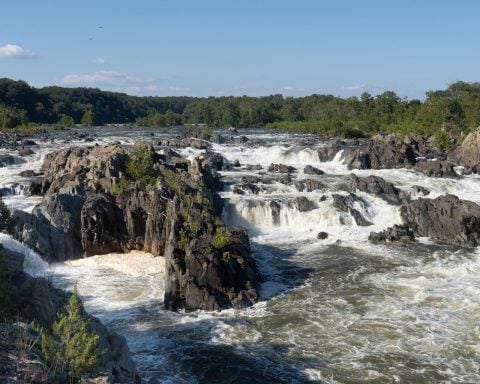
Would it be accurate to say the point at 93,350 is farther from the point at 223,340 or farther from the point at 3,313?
the point at 223,340

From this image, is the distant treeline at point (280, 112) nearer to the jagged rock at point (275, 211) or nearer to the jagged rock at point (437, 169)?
the jagged rock at point (437, 169)

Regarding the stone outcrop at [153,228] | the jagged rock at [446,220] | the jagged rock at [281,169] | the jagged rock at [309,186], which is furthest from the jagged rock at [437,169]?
the stone outcrop at [153,228]

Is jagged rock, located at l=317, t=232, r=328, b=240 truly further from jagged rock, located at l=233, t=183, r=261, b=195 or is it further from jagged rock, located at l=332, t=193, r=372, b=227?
jagged rock, located at l=233, t=183, r=261, b=195

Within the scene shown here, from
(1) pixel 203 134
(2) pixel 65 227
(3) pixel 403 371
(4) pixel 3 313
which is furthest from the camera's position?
(1) pixel 203 134

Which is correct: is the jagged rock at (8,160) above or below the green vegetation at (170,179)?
above

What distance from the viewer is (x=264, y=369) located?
1955 centimetres

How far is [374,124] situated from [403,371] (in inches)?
3241

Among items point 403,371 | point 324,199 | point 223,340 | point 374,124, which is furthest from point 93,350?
point 374,124

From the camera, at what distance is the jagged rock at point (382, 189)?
4269cm

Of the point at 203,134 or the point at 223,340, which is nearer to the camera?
the point at 223,340

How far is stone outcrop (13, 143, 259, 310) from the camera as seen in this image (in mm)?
25531

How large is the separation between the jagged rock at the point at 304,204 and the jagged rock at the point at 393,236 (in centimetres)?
570

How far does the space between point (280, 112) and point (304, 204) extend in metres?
102

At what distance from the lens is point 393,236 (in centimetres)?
3591
